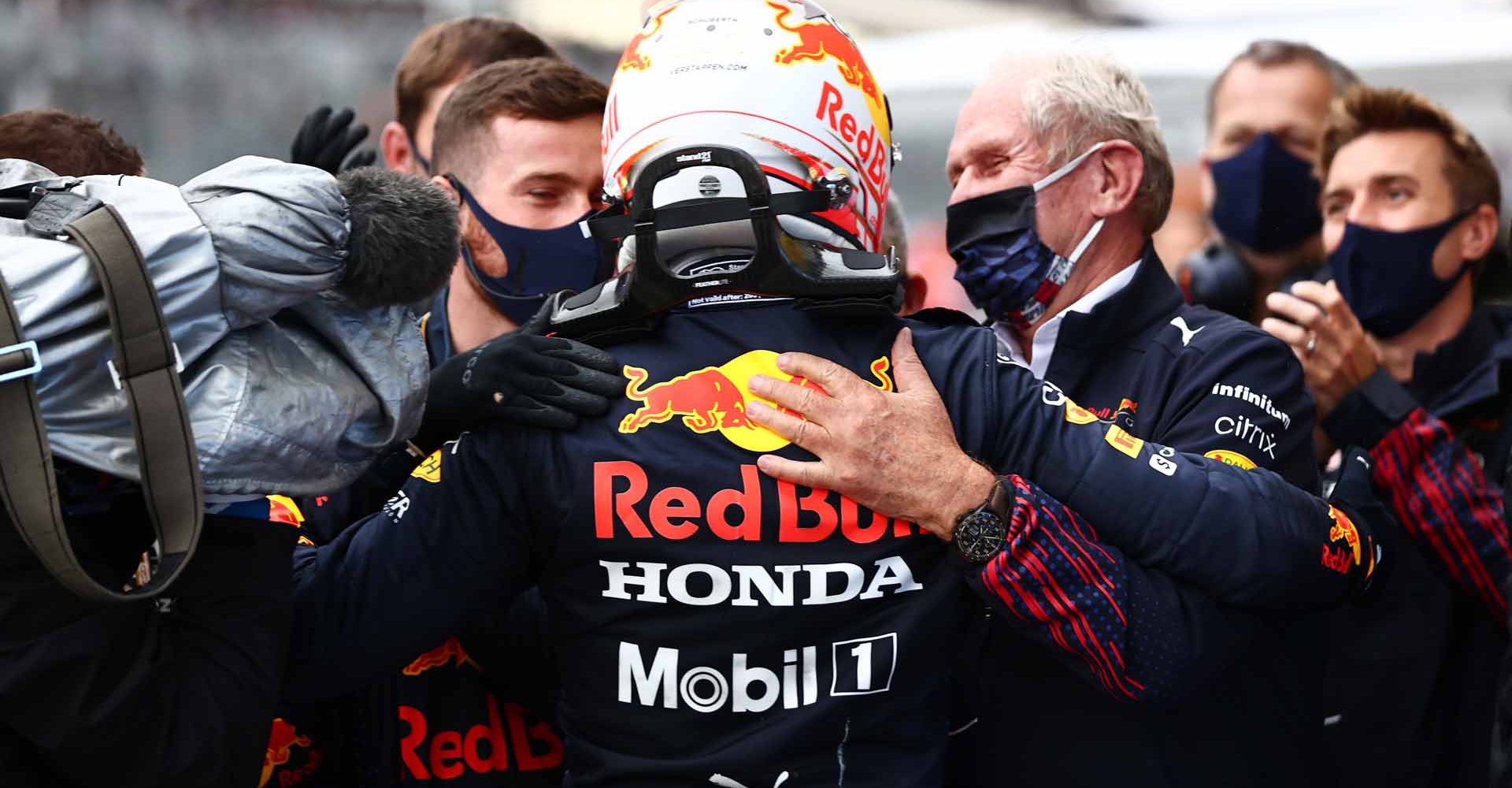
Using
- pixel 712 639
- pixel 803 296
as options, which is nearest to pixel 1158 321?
pixel 803 296

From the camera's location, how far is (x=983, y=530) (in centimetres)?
203

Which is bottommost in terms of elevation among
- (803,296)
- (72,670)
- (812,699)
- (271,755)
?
(271,755)

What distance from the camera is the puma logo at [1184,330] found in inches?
108

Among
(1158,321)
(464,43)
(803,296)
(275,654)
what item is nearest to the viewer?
(275,654)

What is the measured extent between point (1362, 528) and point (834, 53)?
119cm

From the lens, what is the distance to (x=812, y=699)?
2.04 meters

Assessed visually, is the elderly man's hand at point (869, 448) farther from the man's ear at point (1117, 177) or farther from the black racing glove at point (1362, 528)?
the man's ear at point (1117, 177)

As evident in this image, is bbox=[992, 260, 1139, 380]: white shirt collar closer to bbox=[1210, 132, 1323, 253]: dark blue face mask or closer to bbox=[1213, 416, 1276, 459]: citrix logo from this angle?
bbox=[1213, 416, 1276, 459]: citrix logo

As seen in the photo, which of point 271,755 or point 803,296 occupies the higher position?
point 803,296

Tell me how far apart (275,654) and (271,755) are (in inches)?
34.4

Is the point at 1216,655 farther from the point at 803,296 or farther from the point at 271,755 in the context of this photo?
the point at 271,755

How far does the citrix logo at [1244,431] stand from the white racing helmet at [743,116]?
0.75m

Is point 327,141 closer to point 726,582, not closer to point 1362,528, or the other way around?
point 726,582

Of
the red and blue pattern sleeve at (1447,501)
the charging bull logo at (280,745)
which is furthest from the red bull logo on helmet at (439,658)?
the red and blue pattern sleeve at (1447,501)
